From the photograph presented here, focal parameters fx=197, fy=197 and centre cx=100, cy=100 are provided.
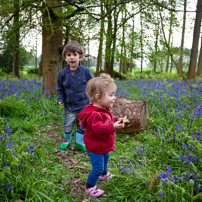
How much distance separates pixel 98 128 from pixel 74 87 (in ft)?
5.53

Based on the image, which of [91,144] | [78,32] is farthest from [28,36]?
[91,144]

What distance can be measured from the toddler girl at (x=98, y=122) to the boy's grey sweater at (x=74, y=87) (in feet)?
4.46

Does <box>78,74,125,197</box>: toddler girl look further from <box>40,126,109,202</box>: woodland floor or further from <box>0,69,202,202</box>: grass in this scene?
<box>0,69,202,202</box>: grass

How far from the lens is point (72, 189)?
2.70 meters

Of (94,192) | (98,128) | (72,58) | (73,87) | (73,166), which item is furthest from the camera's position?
(73,87)

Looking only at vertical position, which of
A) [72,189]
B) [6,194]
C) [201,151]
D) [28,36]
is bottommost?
[72,189]

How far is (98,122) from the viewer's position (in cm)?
223

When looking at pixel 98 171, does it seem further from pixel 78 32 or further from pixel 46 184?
pixel 78 32

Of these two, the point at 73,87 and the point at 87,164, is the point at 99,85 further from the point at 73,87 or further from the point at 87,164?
the point at 87,164

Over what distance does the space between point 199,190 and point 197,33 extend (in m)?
11.5

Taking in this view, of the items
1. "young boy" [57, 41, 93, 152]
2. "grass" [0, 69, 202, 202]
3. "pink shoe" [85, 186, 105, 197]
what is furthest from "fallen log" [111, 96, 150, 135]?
"pink shoe" [85, 186, 105, 197]

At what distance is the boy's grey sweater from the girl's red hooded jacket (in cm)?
137

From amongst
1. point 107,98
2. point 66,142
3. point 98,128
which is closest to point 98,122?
point 98,128

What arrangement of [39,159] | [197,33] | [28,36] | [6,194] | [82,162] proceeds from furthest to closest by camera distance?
[197,33]
[28,36]
[82,162]
[39,159]
[6,194]
